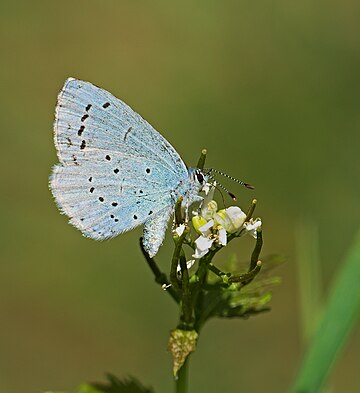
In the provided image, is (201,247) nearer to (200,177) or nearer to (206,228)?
(206,228)

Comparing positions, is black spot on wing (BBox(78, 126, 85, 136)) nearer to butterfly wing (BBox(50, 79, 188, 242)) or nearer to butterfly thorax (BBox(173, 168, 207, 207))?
butterfly wing (BBox(50, 79, 188, 242))

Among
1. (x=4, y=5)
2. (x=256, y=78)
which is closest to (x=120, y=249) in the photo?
(x=256, y=78)

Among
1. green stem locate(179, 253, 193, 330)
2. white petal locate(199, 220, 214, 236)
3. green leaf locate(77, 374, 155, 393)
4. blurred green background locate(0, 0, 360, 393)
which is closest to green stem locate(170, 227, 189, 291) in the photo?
green stem locate(179, 253, 193, 330)

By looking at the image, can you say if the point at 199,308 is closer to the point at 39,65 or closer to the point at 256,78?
the point at 256,78

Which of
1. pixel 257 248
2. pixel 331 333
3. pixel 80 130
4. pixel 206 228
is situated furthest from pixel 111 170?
pixel 331 333

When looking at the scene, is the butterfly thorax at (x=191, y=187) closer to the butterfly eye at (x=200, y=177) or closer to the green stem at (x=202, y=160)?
the butterfly eye at (x=200, y=177)

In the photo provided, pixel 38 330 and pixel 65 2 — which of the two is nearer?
pixel 38 330

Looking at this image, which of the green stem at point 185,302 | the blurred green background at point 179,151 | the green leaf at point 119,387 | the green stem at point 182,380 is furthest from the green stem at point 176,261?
the blurred green background at point 179,151
